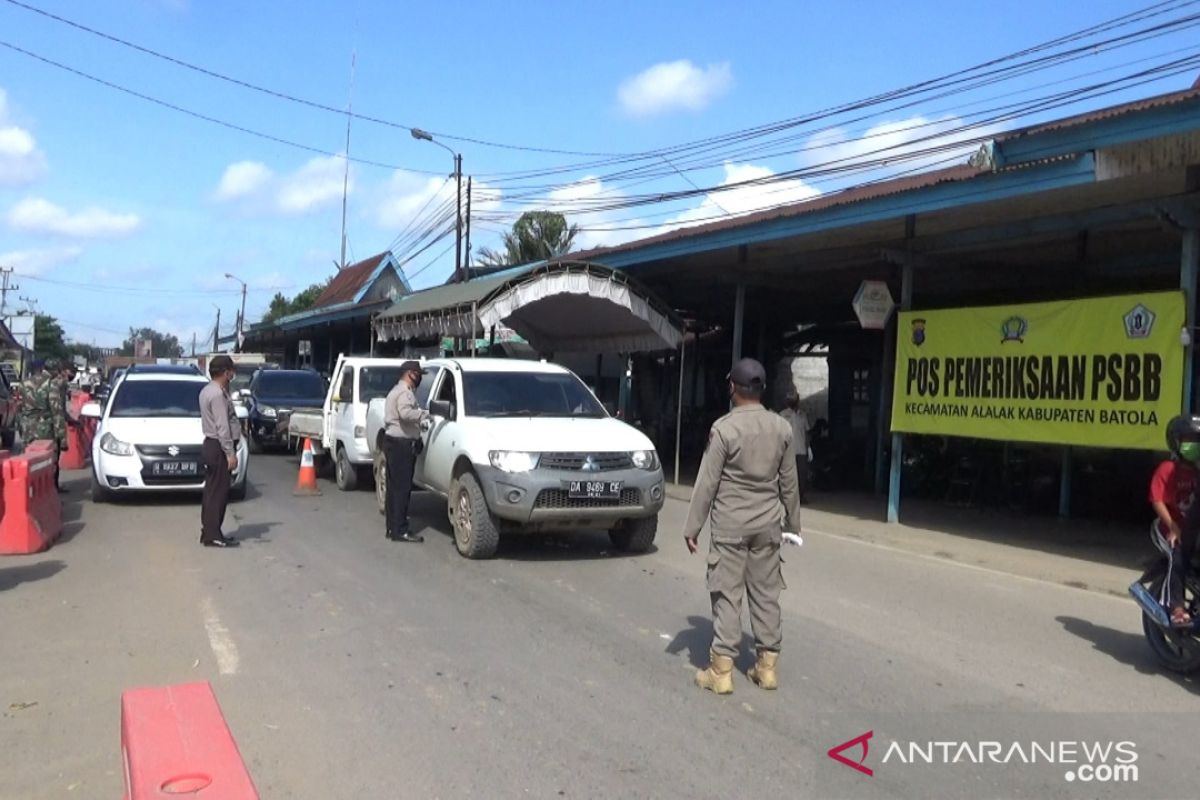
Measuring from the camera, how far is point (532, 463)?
345 inches

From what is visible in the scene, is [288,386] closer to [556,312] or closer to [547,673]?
[556,312]

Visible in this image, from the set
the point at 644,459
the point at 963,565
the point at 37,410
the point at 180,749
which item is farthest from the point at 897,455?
the point at 37,410

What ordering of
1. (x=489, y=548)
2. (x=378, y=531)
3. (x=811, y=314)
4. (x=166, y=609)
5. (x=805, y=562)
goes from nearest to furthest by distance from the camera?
1. (x=166, y=609)
2. (x=489, y=548)
3. (x=805, y=562)
4. (x=378, y=531)
5. (x=811, y=314)

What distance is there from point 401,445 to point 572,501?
2.22 m

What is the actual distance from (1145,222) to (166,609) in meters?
10.5

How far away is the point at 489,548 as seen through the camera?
356 inches

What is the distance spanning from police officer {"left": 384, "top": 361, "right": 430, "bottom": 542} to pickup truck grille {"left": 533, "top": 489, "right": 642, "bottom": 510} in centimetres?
195

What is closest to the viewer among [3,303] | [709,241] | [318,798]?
[318,798]

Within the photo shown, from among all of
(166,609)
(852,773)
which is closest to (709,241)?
(166,609)

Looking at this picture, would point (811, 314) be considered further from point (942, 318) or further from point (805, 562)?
point (805, 562)

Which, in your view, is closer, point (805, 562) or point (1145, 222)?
point (805, 562)

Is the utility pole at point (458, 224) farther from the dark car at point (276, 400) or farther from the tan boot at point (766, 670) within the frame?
the tan boot at point (766, 670)

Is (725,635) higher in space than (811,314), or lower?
lower

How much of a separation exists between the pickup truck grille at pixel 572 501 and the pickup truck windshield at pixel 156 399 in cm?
637
